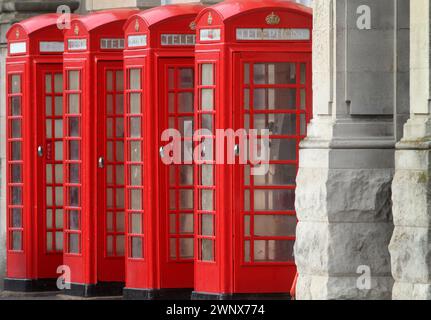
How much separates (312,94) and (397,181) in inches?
96.1

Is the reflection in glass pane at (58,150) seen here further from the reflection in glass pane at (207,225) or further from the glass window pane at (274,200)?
the glass window pane at (274,200)

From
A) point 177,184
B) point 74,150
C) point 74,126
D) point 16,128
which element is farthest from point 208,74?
point 16,128

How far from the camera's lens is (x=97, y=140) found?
866 inches

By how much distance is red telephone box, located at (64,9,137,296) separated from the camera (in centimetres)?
2191

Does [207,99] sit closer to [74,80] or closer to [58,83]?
[74,80]

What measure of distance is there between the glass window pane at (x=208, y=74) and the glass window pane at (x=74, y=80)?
237cm

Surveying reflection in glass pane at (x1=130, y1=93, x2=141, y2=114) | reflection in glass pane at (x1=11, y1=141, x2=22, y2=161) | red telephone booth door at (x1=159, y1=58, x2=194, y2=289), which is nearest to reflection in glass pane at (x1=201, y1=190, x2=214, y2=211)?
red telephone booth door at (x1=159, y1=58, x2=194, y2=289)

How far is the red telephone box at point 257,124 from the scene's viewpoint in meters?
19.8

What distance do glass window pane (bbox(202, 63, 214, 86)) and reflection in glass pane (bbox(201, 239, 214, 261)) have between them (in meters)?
1.46

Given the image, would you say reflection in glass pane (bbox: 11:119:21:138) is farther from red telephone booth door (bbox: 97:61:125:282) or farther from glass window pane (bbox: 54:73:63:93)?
red telephone booth door (bbox: 97:61:125:282)

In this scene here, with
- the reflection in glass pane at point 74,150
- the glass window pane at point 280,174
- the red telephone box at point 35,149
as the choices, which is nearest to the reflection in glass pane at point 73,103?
the reflection in glass pane at point 74,150

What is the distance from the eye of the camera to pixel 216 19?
19922mm
